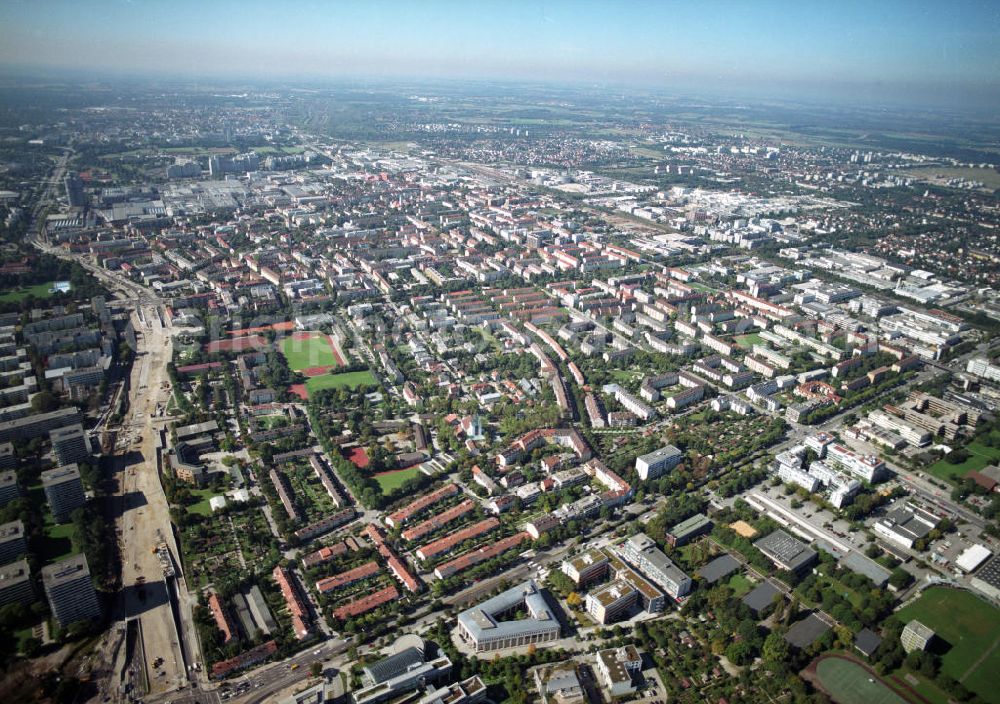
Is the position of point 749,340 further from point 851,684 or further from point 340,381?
point 340,381

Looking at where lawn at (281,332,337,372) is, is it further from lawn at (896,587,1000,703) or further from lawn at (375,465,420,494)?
lawn at (896,587,1000,703)

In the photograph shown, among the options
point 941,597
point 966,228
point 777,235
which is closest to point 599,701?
point 941,597

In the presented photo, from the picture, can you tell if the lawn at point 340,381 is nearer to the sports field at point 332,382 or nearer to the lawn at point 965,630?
the sports field at point 332,382

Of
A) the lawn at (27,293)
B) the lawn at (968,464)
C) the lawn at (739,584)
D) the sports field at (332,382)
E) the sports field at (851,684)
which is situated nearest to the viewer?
the sports field at (851,684)

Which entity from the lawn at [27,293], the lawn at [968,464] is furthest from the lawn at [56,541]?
the lawn at [968,464]

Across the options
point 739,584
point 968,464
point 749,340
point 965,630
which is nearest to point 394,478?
point 739,584
